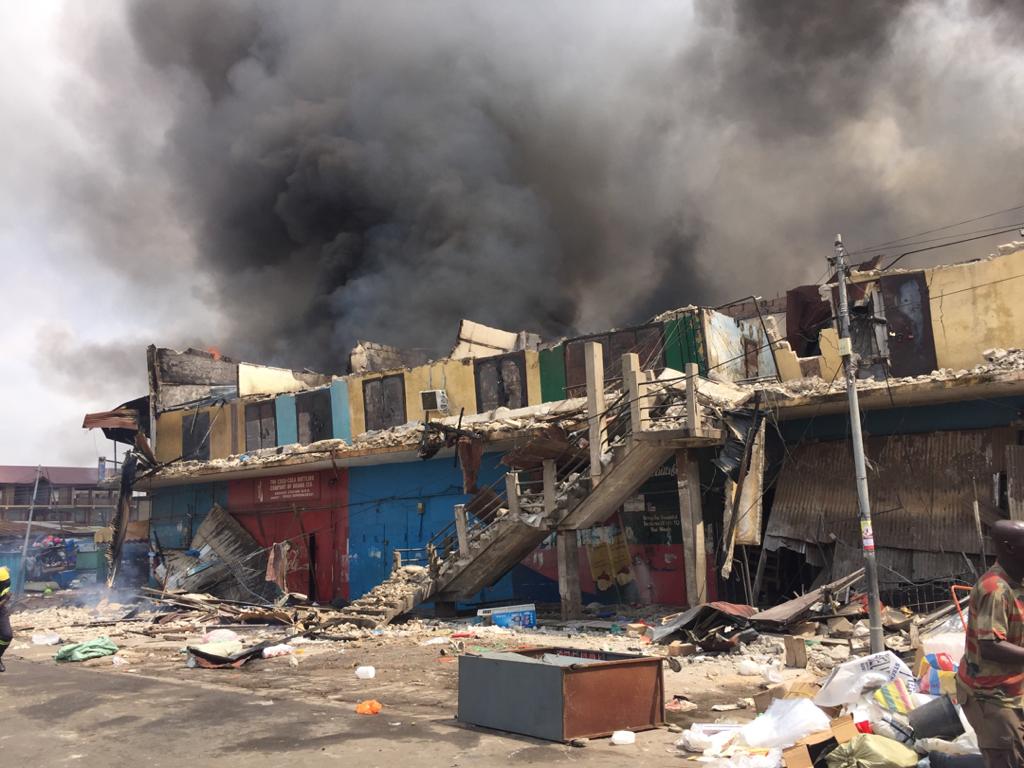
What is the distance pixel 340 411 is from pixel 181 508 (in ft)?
21.3

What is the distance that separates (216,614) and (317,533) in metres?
4.80

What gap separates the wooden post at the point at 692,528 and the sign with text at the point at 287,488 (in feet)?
43.0

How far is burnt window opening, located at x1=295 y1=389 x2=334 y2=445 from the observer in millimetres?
29609

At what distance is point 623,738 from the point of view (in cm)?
757

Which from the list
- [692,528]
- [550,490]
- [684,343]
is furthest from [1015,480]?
[684,343]

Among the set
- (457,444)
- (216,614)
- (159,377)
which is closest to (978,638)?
(457,444)

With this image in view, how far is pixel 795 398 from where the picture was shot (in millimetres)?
15672

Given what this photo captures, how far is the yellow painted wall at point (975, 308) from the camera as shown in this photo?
1906 cm

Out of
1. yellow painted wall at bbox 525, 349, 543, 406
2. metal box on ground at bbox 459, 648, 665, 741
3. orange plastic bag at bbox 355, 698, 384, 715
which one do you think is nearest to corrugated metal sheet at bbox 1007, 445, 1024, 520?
metal box on ground at bbox 459, 648, 665, 741

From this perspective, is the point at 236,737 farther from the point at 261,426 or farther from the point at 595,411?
the point at 261,426

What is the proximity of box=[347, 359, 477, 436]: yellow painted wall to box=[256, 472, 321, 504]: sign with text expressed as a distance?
329 cm

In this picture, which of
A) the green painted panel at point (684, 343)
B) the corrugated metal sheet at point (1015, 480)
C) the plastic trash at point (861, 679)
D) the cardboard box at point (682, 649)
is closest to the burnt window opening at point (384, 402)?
the green painted panel at point (684, 343)

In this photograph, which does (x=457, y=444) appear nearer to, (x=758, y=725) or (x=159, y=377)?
(x=758, y=725)

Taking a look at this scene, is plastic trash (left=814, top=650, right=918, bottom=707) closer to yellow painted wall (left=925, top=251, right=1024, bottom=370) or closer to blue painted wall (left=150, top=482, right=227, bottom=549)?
yellow painted wall (left=925, top=251, right=1024, bottom=370)
